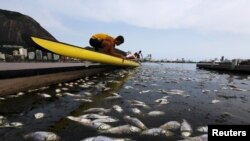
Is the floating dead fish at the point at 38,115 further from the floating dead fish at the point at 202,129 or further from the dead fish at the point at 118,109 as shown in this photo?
the floating dead fish at the point at 202,129

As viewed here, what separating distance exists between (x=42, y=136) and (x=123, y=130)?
1.64 meters

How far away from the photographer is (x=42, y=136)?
502 cm

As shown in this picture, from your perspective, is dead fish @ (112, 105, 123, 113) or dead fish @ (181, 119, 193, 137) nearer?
dead fish @ (181, 119, 193, 137)

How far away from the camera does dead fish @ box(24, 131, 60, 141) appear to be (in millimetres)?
4973

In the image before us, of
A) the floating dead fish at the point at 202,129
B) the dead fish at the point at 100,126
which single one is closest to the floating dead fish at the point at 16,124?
the dead fish at the point at 100,126

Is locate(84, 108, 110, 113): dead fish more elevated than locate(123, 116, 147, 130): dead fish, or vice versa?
locate(84, 108, 110, 113): dead fish

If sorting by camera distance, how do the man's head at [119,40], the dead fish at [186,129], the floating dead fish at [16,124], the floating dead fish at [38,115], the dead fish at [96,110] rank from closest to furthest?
1. the dead fish at [186,129]
2. the floating dead fish at [16,124]
3. the floating dead fish at [38,115]
4. the dead fish at [96,110]
5. the man's head at [119,40]

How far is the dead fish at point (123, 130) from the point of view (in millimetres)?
5527

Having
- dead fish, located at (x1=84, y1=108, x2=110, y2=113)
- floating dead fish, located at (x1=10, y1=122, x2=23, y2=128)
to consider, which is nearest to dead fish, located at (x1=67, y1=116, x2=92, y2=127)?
dead fish, located at (x1=84, y1=108, x2=110, y2=113)

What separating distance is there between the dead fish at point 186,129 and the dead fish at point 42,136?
2628 mm

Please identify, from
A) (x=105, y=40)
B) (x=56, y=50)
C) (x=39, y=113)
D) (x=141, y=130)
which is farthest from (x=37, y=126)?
(x=105, y=40)

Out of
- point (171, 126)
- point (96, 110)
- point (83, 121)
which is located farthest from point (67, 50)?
point (171, 126)

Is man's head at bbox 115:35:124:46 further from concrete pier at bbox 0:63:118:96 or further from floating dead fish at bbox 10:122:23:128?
floating dead fish at bbox 10:122:23:128

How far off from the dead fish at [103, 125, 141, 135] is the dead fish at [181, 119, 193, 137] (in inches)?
38.2
